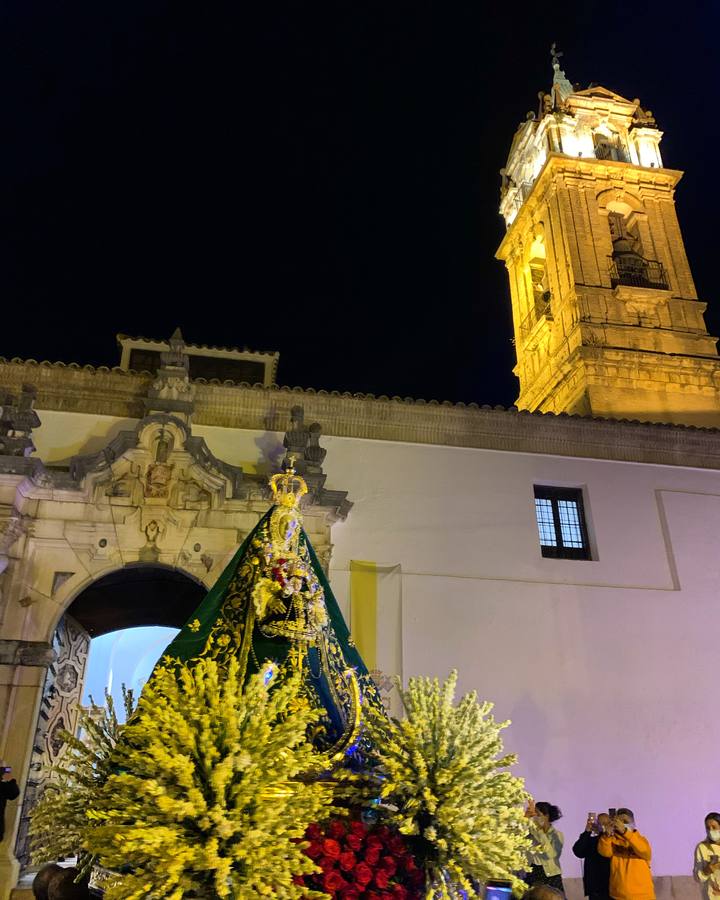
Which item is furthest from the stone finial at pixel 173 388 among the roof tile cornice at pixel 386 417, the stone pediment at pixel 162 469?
the roof tile cornice at pixel 386 417

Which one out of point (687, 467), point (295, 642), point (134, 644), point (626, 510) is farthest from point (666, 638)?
point (134, 644)

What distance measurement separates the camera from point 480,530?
12188 millimetres

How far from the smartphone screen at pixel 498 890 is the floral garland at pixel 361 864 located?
19.3 inches

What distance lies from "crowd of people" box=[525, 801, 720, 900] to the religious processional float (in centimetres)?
284

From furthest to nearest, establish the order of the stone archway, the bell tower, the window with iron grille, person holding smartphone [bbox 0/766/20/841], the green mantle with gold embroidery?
the bell tower < the window with iron grille < the stone archway < person holding smartphone [bbox 0/766/20/841] < the green mantle with gold embroidery

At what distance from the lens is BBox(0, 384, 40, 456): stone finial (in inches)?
418

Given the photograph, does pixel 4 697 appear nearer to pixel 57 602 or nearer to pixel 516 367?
pixel 57 602

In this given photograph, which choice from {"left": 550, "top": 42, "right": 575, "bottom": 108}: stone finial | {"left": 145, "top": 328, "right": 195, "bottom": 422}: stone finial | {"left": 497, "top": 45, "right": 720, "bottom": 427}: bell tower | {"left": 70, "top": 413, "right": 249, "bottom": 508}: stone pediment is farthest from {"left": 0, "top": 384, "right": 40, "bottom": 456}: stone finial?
{"left": 550, "top": 42, "right": 575, "bottom": 108}: stone finial

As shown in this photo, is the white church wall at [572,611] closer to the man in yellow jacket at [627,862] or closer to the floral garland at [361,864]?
the man in yellow jacket at [627,862]

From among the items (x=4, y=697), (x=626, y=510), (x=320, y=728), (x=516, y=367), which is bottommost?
(x=320, y=728)

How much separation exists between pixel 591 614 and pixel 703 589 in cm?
218

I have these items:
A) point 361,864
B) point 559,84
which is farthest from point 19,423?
point 559,84

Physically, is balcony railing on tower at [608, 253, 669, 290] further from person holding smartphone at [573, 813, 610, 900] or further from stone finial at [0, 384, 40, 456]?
person holding smartphone at [573, 813, 610, 900]

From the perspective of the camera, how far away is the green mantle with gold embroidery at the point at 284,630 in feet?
16.1
